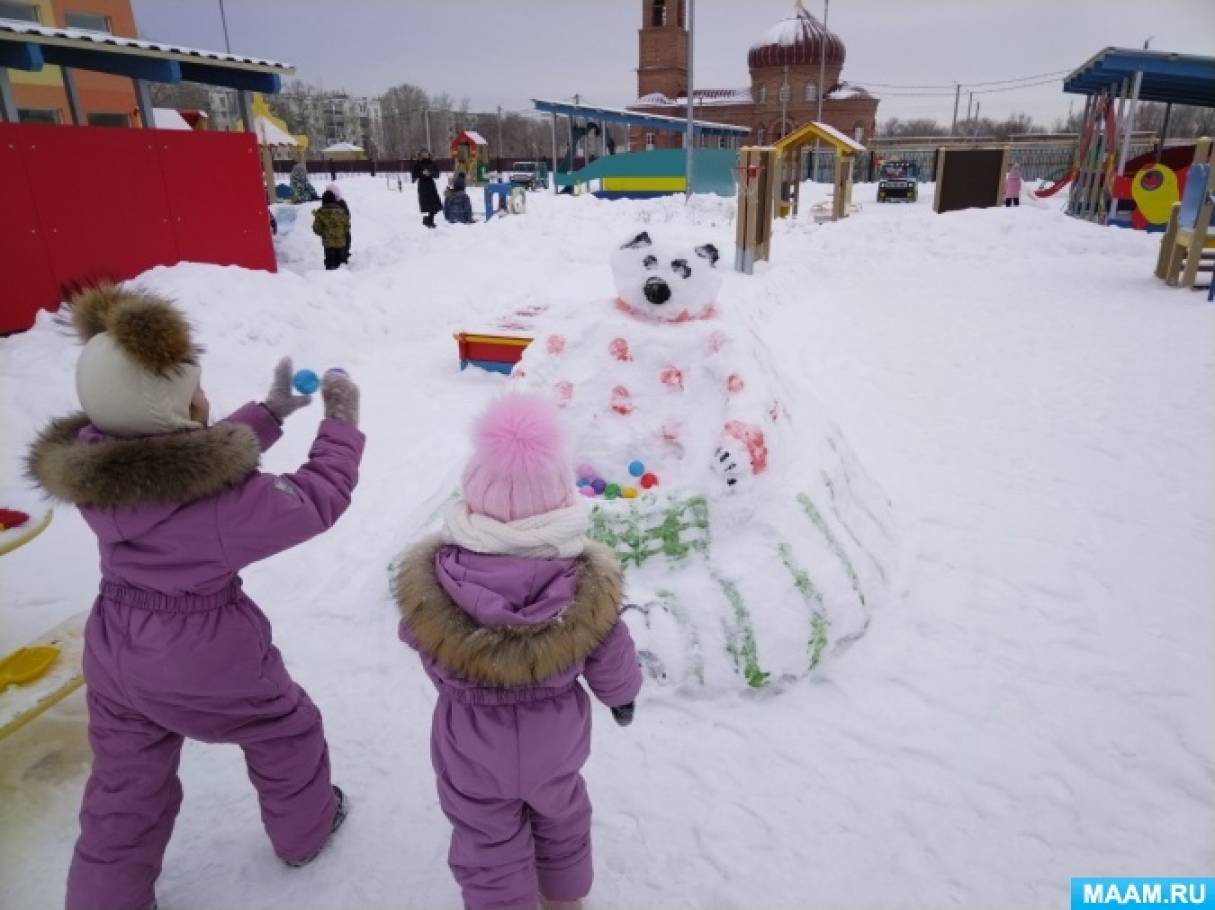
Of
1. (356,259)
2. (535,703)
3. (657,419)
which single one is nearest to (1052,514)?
(657,419)

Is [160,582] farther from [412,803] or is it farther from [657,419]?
[657,419]

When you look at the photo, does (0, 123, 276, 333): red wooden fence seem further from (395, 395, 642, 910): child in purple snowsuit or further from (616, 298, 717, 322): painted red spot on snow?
(395, 395, 642, 910): child in purple snowsuit

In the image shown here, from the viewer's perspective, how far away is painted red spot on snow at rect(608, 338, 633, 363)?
386 centimetres

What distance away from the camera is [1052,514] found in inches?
177

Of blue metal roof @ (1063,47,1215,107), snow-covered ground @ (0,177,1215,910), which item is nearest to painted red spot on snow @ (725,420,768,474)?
snow-covered ground @ (0,177,1215,910)

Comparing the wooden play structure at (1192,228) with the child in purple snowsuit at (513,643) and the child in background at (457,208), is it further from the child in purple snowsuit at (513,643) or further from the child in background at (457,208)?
the child in background at (457,208)

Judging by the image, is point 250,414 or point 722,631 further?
point 722,631

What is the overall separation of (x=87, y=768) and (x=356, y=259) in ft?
36.4

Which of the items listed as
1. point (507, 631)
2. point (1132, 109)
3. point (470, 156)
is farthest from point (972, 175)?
point (507, 631)

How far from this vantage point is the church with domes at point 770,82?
38.6m

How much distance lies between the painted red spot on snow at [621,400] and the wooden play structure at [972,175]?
716 inches

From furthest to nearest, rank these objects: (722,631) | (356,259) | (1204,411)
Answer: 1. (356,259)
2. (1204,411)
3. (722,631)

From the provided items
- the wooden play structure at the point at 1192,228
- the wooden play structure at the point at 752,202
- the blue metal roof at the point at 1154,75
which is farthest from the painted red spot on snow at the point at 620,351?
the blue metal roof at the point at 1154,75

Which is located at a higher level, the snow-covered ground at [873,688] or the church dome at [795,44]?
the church dome at [795,44]
